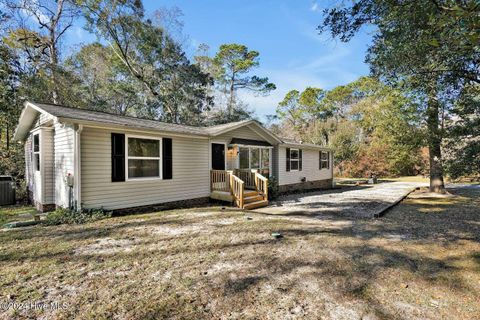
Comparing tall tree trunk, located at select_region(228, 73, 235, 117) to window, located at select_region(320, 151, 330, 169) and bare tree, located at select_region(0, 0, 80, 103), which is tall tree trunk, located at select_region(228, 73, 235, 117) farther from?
bare tree, located at select_region(0, 0, 80, 103)

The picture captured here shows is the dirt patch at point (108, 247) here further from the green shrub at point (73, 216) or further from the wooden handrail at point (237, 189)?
the wooden handrail at point (237, 189)

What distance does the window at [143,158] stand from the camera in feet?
24.3

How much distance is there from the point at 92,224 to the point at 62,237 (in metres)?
1.01

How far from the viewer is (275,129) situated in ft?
119

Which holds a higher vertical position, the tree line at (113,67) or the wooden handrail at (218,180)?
the tree line at (113,67)

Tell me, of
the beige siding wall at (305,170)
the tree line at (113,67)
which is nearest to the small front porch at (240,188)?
the beige siding wall at (305,170)

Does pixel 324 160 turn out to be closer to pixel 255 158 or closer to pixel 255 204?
pixel 255 158

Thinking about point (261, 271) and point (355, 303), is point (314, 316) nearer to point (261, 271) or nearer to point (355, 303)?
point (355, 303)

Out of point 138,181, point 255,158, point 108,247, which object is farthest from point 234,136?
point 108,247

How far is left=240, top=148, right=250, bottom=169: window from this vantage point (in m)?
11.2

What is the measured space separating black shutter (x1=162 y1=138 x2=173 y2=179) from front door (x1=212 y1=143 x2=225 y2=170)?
84.7 inches

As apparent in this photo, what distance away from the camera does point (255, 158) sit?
38.9ft

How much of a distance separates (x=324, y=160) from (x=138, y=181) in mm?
13370

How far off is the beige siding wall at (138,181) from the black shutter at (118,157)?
12 centimetres
